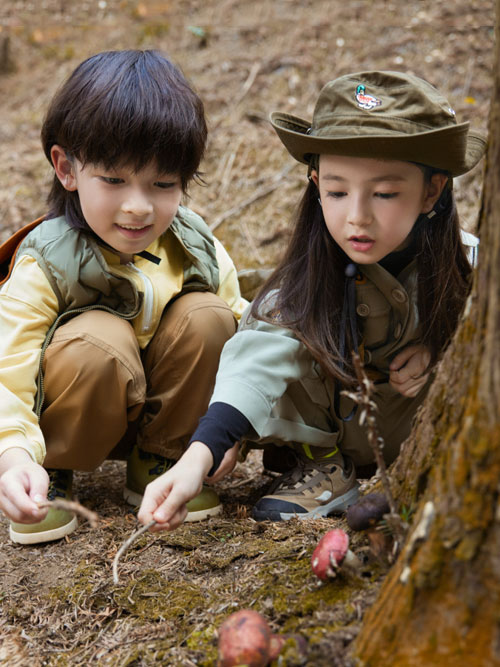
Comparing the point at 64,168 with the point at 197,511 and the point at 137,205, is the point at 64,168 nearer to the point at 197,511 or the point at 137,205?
the point at 137,205

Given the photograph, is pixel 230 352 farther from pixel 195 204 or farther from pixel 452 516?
pixel 195 204

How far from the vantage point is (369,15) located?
7.23 m

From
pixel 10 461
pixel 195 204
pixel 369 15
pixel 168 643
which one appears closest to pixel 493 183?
pixel 168 643

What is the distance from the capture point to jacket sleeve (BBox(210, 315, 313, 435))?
2.24m

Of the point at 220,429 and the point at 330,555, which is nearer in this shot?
the point at 330,555

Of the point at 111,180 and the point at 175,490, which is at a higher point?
the point at 111,180

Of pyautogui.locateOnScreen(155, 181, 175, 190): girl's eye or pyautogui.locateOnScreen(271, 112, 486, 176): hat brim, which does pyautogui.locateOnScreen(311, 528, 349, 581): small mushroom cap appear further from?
pyautogui.locateOnScreen(155, 181, 175, 190): girl's eye

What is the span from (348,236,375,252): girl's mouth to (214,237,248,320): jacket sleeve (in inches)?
39.5

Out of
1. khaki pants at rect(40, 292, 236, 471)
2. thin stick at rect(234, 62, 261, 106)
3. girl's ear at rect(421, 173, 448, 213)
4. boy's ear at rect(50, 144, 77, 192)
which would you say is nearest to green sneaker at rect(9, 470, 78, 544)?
khaki pants at rect(40, 292, 236, 471)

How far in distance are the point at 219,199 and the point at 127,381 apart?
3199 millimetres

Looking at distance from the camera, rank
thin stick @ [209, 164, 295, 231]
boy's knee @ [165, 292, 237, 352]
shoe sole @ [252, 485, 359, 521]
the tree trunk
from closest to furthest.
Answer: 1. the tree trunk
2. shoe sole @ [252, 485, 359, 521]
3. boy's knee @ [165, 292, 237, 352]
4. thin stick @ [209, 164, 295, 231]

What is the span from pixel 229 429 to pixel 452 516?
986 millimetres

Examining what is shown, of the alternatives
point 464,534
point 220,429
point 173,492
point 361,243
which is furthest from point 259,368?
point 464,534

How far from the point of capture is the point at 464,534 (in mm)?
1230
